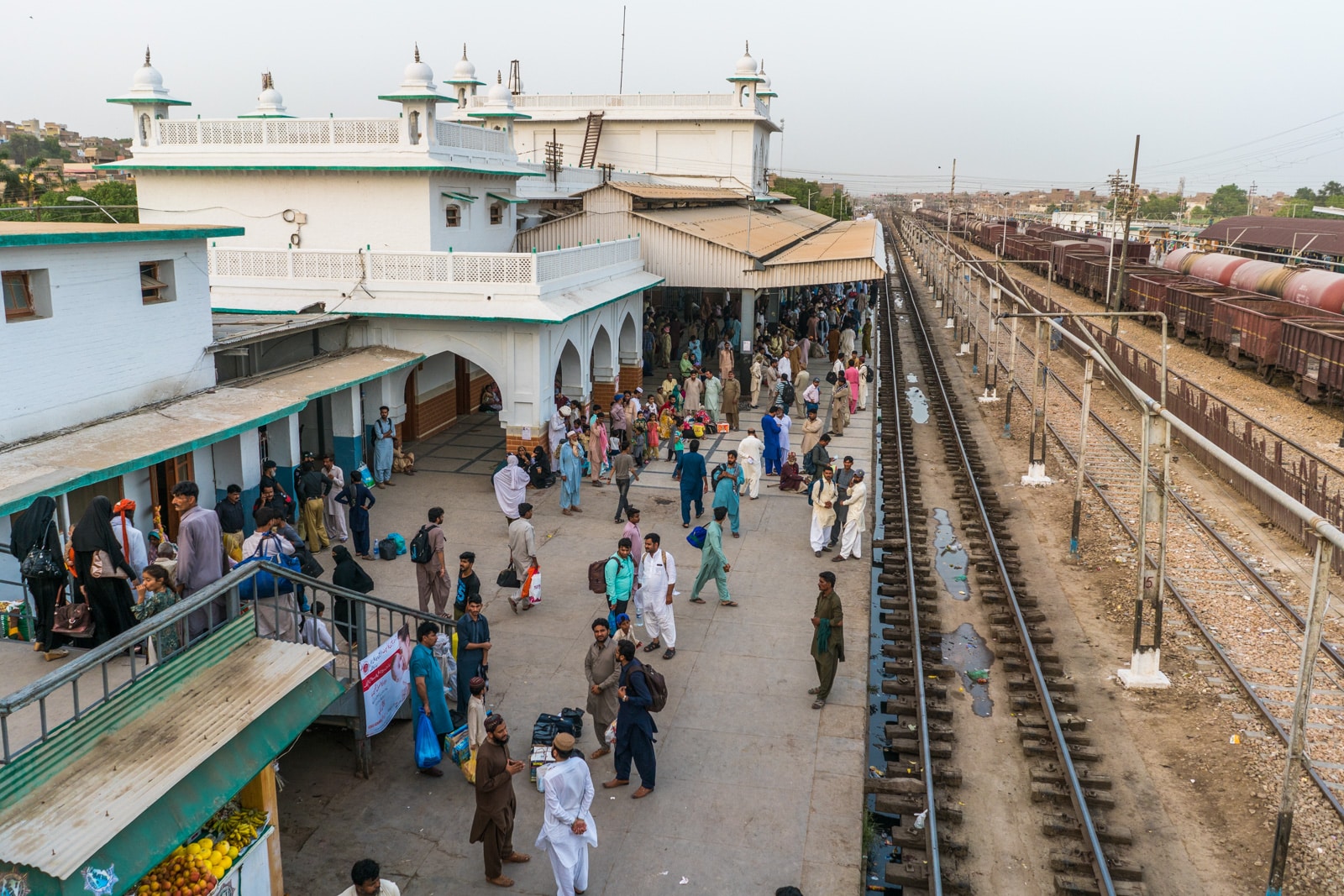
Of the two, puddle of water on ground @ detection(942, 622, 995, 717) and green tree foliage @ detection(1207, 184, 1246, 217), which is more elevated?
green tree foliage @ detection(1207, 184, 1246, 217)

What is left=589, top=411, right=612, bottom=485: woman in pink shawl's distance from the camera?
17.5 m

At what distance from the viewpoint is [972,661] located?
11578mm

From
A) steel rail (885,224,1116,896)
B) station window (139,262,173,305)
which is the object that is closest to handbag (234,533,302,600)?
station window (139,262,173,305)

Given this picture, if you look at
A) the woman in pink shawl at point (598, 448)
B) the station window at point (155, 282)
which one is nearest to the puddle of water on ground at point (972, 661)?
the woman in pink shawl at point (598, 448)

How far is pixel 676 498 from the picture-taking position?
17125 millimetres

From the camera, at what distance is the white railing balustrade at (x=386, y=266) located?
16.7 metres

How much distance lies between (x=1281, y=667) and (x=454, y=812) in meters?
8.79

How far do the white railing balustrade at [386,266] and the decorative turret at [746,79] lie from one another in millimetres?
28240

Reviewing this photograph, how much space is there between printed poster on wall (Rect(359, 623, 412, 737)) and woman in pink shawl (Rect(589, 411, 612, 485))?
8.34 metres

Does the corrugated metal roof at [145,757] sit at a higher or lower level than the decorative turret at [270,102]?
lower

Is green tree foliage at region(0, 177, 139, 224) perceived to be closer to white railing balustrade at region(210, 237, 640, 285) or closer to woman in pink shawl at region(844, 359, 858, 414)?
white railing balustrade at region(210, 237, 640, 285)

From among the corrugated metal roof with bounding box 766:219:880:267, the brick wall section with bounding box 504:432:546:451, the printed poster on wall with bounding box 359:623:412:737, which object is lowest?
the printed poster on wall with bounding box 359:623:412:737

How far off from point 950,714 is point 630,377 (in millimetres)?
15236

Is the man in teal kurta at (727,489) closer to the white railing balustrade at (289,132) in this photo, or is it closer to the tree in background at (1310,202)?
the white railing balustrade at (289,132)
